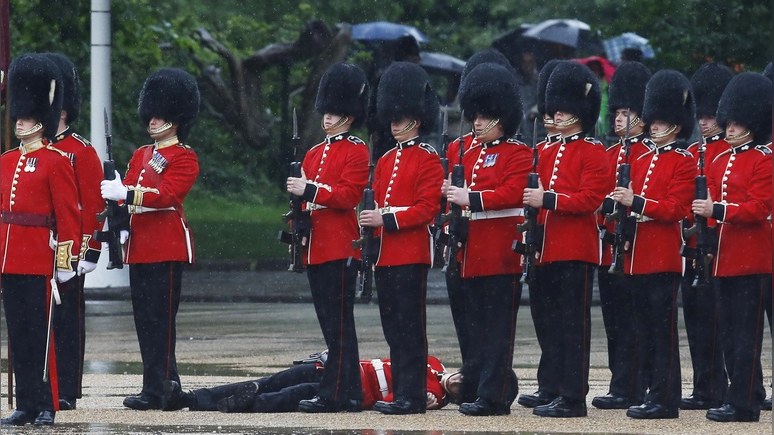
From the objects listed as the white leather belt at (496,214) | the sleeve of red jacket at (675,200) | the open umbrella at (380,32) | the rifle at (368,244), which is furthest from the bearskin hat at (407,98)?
the open umbrella at (380,32)

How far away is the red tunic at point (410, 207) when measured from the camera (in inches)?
392

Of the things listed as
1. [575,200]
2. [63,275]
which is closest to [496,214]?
[575,200]

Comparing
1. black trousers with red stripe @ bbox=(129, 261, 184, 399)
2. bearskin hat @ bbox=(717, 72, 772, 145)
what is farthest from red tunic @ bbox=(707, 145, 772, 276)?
black trousers with red stripe @ bbox=(129, 261, 184, 399)

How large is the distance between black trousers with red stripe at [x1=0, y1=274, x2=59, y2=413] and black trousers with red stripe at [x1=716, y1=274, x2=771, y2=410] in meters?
3.25

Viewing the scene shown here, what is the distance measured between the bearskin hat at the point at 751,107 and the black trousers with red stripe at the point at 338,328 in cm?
204

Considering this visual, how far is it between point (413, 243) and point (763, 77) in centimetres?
194

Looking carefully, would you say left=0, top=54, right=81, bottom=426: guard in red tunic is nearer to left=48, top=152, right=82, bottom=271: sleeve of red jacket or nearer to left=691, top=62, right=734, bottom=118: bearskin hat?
left=48, top=152, right=82, bottom=271: sleeve of red jacket

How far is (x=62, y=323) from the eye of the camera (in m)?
10.2

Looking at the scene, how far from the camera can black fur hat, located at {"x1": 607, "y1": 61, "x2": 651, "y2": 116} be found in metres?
11.2

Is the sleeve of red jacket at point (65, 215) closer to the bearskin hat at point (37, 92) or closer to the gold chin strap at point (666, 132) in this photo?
the bearskin hat at point (37, 92)

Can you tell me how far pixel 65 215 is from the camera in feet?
31.4

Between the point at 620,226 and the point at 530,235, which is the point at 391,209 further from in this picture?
the point at 620,226

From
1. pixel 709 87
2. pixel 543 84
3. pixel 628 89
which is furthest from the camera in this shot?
pixel 543 84

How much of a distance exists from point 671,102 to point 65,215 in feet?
10.3
